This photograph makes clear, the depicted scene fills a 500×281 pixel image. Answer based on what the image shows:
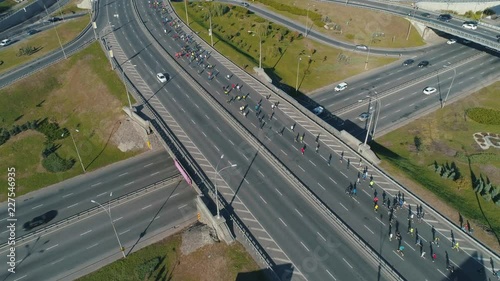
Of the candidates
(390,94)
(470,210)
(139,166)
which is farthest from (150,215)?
(390,94)

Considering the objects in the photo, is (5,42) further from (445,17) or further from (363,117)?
(445,17)

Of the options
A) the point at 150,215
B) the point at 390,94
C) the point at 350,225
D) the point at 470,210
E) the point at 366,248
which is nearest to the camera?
the point at 366,248

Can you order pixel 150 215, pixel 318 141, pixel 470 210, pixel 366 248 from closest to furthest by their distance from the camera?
pixel 366 248, pixel 470 210, pixel 150 215, pixel 318 141

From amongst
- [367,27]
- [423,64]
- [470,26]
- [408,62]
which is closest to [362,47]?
[367,27]

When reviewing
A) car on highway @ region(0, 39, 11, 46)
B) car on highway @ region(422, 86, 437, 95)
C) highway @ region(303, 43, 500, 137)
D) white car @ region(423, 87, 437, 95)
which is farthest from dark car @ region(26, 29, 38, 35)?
white car @ region(423, 87, 437, 95)

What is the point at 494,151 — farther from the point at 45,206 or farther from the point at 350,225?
the point at 45,206

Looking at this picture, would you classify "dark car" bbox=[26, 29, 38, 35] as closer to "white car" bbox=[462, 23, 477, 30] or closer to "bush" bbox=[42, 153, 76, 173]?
"bush" bbox=[42, 153, 76, 173]
